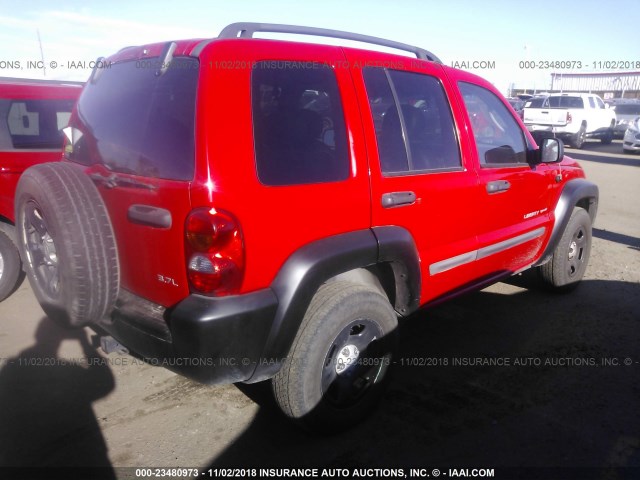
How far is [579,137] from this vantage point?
1841cm

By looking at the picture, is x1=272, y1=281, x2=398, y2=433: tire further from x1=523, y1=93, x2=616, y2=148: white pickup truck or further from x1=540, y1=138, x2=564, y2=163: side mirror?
x1=523, y1=93, x2=616, y2=148: white pickup truck

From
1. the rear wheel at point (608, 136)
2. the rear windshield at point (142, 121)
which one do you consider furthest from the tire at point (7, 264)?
the rear wheel at point (608, 136)

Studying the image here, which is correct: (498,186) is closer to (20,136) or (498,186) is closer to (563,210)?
(563,210)

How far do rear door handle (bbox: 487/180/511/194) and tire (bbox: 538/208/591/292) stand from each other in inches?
50.0

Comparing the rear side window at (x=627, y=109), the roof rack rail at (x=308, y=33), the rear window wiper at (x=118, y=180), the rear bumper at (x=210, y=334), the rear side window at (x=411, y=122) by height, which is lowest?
the rear bumper at (x=210, y=334)

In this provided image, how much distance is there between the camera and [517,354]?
365 cm

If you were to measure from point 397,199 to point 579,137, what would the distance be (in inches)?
722

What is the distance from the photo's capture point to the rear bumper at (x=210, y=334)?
2.11m

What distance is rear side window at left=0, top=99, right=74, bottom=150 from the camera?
4219mm

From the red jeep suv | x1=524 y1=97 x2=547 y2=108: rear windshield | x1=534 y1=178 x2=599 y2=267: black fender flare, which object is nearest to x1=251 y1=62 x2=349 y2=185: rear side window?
the red jeep suv

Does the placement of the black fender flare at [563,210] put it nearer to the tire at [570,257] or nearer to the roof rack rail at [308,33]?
the tire at [570,257]

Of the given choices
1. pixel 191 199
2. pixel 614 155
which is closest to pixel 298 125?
pixel 191 199

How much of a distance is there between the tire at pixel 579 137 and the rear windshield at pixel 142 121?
1874cm

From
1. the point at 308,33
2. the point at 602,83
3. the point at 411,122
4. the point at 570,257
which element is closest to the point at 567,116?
the point at 570,257
